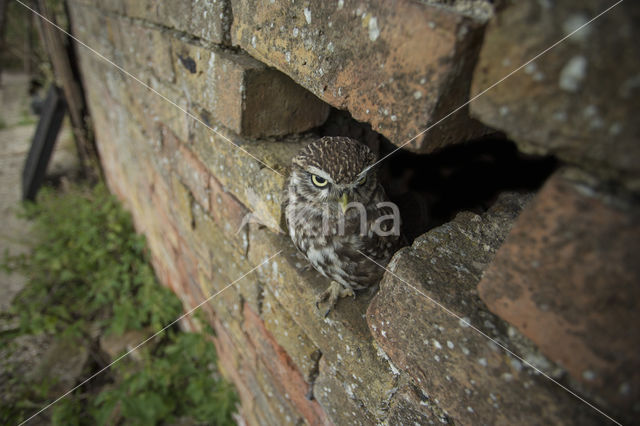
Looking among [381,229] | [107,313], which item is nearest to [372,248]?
[381,229]

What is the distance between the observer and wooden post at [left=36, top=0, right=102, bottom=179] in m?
3.59

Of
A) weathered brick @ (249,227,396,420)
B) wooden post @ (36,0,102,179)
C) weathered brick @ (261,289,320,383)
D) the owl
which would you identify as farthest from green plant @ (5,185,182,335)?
the owl

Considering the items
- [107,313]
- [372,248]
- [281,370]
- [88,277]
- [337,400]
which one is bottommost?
[107,313]

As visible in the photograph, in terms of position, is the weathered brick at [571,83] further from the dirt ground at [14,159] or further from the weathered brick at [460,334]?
the dirt ground at [14,159]

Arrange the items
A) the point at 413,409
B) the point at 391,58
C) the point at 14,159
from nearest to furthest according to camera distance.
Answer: the point at 391,58 < the point at 413,409 < the point at 14,159

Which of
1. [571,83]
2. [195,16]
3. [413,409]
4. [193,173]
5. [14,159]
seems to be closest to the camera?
[571,83]

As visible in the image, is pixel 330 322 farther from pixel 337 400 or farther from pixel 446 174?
pixel 446 174

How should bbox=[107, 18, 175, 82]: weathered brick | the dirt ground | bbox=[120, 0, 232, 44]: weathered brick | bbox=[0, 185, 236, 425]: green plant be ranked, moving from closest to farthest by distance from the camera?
bbox=[120, 0, 232, 44]: weathered brick
bbox=[107, 18, 175, 82]: weathered brick
bbox=[0, 185, 236, 425]: green plant
the dirt ground

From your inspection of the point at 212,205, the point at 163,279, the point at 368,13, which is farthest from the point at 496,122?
the point at 163,279

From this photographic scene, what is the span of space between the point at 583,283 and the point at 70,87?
→ 5.03 m

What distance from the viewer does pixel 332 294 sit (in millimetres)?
1111

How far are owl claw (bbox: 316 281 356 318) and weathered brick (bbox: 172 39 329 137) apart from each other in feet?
2.06

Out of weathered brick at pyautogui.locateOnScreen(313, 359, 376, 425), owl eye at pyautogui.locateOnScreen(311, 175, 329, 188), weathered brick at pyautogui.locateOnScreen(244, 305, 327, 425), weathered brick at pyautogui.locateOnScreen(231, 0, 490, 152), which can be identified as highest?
weathered brick at pyautogui.locateOnScreen(231, 0, 490, 152)

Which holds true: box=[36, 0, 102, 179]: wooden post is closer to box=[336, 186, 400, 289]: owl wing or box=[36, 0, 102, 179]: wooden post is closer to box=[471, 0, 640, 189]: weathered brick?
box=[336, 186, 400, 289]: owl wing
